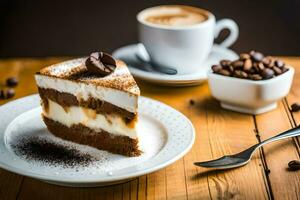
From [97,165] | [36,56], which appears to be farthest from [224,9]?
[97,165]

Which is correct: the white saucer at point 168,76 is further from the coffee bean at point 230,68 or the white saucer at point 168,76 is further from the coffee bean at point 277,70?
the coffee bean at point 277,70

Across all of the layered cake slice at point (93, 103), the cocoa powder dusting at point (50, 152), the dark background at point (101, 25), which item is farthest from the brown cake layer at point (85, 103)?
the dark background at point (101, 25)

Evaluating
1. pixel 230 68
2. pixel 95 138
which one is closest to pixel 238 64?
pixel 230 68

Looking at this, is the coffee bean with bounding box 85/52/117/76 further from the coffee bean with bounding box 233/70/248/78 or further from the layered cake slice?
the coffee bean with bounding box 233/70/248/78

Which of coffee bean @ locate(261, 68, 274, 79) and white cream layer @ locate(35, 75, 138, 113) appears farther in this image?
coffee bean @ locate(261, 68, 274, 79)

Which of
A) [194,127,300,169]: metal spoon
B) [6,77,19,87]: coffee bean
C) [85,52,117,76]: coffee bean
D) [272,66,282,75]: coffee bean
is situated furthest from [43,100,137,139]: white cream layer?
[272,66,282,75]: coffee bean

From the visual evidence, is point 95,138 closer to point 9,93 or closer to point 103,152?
point 103,152
